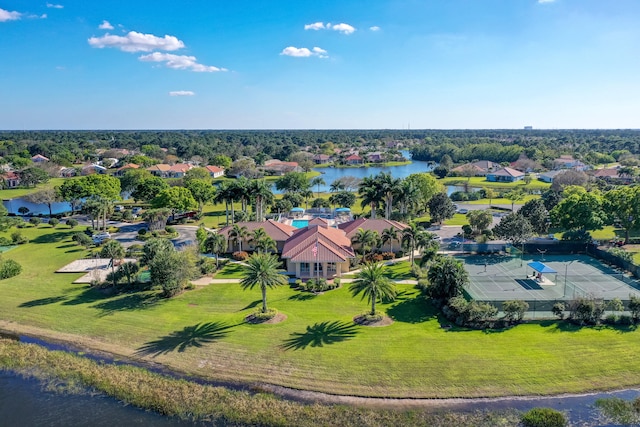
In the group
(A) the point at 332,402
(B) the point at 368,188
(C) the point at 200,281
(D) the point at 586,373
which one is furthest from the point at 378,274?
(B) the point at 368,188

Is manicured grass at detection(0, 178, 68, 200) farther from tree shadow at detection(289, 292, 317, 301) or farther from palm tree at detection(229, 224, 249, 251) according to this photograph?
tree shadow at detection(289, 292, 317, 301)

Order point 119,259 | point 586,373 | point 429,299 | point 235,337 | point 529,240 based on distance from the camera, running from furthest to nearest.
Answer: point 529,240 < point 119,259 < point 429,299 < point 235,337 < point 586,373

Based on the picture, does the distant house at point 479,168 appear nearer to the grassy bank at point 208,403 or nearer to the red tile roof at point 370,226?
the red tile roof at point 370,226

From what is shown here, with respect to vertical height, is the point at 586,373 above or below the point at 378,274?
below

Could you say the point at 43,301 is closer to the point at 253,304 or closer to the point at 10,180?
the point at 253,304

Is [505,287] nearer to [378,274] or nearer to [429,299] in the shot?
[429,299]

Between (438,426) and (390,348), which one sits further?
(390,348)

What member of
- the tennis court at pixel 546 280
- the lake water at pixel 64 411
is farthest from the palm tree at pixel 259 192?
the lake water at pixel 64 411
